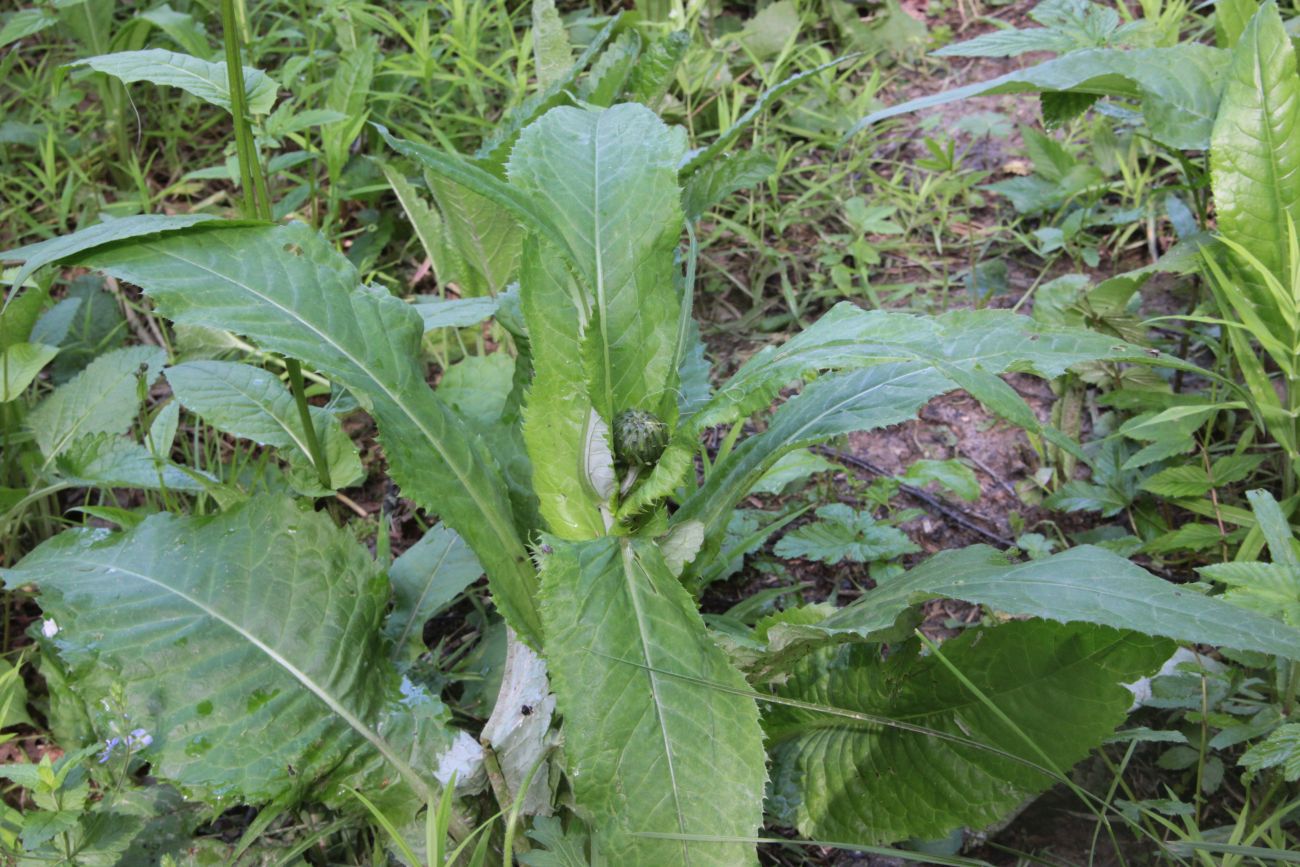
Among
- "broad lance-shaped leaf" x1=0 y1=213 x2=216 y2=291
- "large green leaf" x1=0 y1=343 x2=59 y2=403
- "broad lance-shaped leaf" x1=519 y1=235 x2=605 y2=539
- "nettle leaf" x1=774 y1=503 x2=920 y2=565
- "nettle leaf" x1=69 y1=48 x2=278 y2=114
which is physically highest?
"nettle leaf" x1=69 y1=48 x2=278 y2=114

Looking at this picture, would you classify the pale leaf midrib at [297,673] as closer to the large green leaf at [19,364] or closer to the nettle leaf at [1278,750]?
the large green leaf at [19,364]

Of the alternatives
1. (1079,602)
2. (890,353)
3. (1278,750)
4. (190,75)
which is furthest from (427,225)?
(1278,750)

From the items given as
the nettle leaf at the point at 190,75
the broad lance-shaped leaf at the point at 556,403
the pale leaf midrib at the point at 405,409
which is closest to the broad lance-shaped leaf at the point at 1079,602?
the broad lance-shaped leaf at the point at 556,403

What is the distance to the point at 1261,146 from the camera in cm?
208

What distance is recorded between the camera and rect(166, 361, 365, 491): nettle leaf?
204cm

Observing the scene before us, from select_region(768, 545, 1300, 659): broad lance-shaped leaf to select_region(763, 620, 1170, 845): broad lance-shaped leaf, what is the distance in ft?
0.36

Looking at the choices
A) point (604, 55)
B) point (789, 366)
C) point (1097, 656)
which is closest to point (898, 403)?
point (789, 366)

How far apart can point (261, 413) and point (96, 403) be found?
2.09ft

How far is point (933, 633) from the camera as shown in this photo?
7.03 ft

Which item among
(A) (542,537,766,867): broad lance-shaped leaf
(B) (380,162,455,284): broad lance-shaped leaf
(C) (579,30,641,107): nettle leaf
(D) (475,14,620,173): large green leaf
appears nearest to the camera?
(A) (542,537,766,867): broad lance-shaped leaf

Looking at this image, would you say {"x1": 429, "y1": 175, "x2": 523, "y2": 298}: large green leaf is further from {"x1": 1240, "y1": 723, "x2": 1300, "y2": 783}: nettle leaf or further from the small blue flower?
{"x1": 1240, "y1": 723, "x2": 1300, "y2": 783}: nettle leaf

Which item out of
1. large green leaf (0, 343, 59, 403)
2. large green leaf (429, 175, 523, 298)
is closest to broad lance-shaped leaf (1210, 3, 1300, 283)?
large green leaf (429, 175, 523, 298)

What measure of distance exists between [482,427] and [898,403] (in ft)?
2.79

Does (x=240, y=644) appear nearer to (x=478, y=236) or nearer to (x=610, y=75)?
(x=478, y=236)
